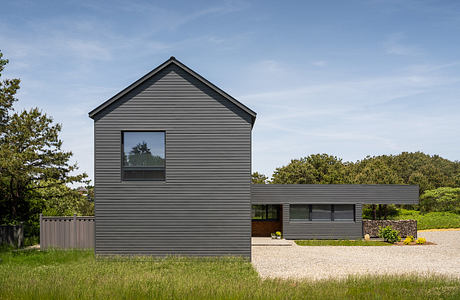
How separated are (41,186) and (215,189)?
1272 cm

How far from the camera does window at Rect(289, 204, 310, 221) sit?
86.0 ft

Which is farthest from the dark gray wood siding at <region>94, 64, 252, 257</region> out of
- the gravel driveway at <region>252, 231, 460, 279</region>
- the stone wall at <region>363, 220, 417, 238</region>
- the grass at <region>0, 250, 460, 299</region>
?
the stone wall at <region>363, 220, 417, 238</region>

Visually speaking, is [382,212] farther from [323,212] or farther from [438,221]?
[323,212]

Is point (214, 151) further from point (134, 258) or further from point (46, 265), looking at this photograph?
point (46, 265)

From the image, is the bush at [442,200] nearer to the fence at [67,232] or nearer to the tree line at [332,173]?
the tree line at [332,173]

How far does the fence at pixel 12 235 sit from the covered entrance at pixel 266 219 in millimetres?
13361

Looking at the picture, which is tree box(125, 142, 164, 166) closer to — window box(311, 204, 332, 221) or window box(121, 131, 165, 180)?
window box(121, 131, 165, 180)

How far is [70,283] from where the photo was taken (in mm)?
10508

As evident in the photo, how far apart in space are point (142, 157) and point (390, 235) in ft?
49.3

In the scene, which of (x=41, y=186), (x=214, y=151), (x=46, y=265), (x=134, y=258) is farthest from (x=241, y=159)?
(x=41, y=186)

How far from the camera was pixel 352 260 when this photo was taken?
17438 mm

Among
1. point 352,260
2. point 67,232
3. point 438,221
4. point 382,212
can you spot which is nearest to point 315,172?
point 382,212

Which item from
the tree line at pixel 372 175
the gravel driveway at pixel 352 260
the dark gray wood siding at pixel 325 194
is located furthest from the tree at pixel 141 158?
the tree line at pixel 372 175

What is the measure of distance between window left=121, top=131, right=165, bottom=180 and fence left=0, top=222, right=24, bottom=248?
7902 mm
